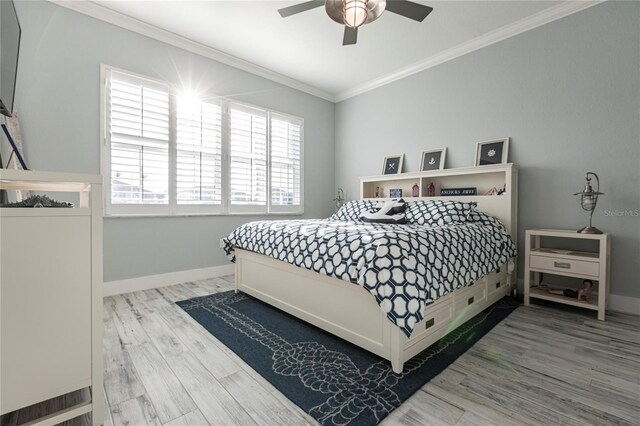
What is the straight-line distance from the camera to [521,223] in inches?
116

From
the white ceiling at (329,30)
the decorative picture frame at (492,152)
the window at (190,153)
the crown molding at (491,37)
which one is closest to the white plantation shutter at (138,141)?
the window at (190,153)

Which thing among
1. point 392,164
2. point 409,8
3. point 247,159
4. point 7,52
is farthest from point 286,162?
point 7,52

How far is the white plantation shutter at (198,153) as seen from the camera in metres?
3.29

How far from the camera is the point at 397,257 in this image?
1524 millimetres

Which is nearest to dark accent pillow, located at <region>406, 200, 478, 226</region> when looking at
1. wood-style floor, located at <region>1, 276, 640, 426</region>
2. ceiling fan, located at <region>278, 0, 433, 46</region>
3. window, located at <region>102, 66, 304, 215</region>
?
wood-style floor, located at <region>1, 276, 640, 426</region>

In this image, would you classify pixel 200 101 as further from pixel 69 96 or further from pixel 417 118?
pixel 417 118

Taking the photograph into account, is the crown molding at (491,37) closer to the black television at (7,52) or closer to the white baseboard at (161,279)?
the white baseboard at (161,279)

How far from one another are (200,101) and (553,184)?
12.9ft

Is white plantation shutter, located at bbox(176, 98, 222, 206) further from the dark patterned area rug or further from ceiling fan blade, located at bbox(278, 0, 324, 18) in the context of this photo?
ceiling fan blade, located at bbox(278, 0, 324, 18)

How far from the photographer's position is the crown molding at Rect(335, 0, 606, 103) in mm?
2638

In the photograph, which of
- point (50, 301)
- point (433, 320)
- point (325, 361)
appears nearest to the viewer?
point (50, 301)

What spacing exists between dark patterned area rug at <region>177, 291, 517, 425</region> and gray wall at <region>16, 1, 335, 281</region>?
1.05 meters

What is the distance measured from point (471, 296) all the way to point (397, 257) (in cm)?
109

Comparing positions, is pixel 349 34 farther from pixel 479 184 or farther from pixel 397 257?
pixel 479 184
